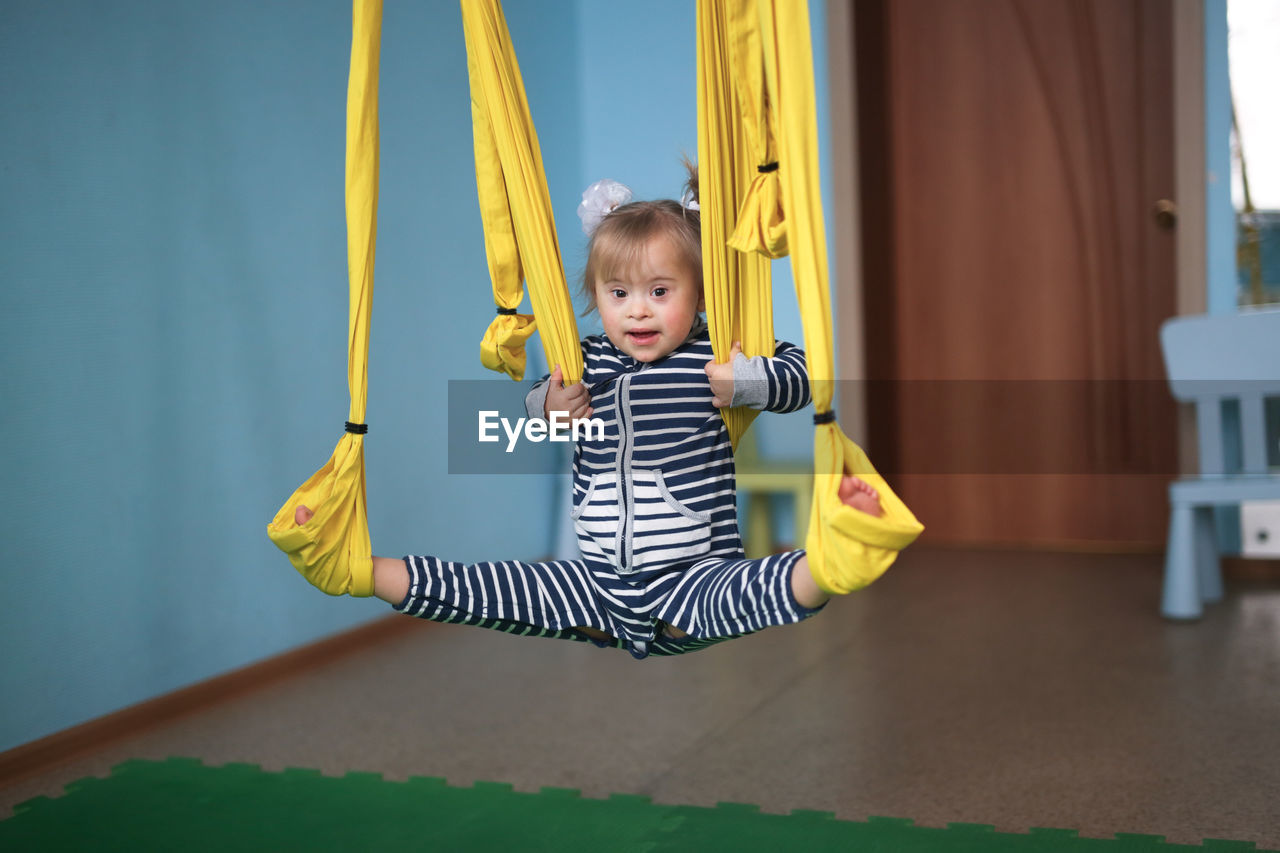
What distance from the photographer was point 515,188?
1.33 metres

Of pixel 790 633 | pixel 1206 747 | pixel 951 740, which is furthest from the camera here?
pixel 790 633

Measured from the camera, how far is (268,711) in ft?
7.53

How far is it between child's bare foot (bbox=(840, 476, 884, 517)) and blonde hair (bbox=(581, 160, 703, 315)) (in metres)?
0.36

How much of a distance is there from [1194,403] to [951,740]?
1755 mm

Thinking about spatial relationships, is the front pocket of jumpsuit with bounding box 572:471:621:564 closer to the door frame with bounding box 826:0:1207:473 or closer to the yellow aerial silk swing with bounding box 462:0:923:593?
the yellow aerial silk swing with bounding box 462:0:923:593

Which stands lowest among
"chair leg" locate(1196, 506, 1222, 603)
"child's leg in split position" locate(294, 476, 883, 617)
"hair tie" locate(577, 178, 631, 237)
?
"chair leg" locate(1196, 506, 1222, 603)

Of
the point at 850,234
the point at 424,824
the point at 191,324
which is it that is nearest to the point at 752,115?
the point at 424,824

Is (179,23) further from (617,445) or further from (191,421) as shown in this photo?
(617,445)

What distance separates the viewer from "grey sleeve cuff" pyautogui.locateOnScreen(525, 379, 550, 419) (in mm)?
1333

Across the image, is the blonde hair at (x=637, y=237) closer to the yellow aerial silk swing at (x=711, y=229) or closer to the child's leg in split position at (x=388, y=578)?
the yellow aerial silk swing at (x=711, y=229)

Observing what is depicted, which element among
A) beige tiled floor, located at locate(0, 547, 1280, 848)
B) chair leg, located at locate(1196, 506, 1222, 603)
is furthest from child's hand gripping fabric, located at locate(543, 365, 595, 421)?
chair leg, located at locate(1196, 506, 1222, 603)

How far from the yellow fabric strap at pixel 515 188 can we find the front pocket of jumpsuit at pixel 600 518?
0.44 ft

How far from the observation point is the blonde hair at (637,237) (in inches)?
49.3

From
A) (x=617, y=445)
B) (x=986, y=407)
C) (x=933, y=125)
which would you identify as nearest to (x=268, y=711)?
(x=617, y=445)
